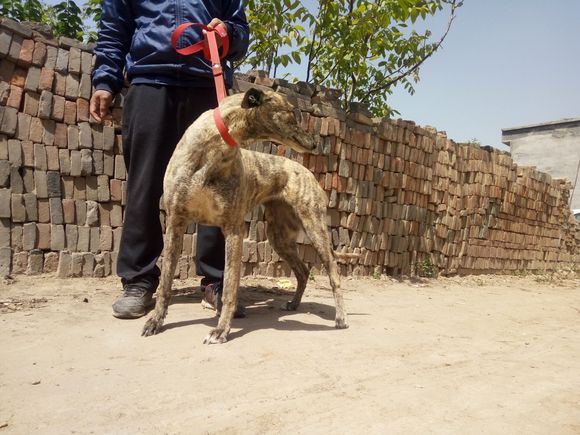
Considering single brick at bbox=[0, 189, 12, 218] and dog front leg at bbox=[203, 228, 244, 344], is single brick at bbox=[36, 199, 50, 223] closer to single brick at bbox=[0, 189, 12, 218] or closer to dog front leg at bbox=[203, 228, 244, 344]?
single brick at bbox=[0, 189, 12, 218]

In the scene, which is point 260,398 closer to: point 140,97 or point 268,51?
point 140,97

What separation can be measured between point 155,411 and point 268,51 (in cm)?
600

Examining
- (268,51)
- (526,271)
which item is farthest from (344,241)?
(526,271)

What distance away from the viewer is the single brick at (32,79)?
13.1 feet

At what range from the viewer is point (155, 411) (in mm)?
1840

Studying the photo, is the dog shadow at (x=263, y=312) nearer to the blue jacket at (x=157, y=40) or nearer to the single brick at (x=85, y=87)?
the blue jacket at (x=157, y=40)

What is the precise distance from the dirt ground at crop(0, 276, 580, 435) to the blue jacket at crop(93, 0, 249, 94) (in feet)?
5.55

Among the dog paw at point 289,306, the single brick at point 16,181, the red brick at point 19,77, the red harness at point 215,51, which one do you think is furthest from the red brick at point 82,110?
the dog paw at point 289,306

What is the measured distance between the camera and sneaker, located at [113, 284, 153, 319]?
312cm

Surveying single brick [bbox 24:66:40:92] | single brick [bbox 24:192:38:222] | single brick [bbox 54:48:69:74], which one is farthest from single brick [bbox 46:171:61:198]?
single brick [bbox 54:48:69:74]

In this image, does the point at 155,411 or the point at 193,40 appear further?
the point at 193,40

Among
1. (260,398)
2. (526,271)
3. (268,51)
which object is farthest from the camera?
(526,271)

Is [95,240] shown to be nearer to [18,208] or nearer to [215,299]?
[18,208]

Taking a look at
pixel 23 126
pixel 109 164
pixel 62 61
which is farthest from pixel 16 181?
pixel 62 61
